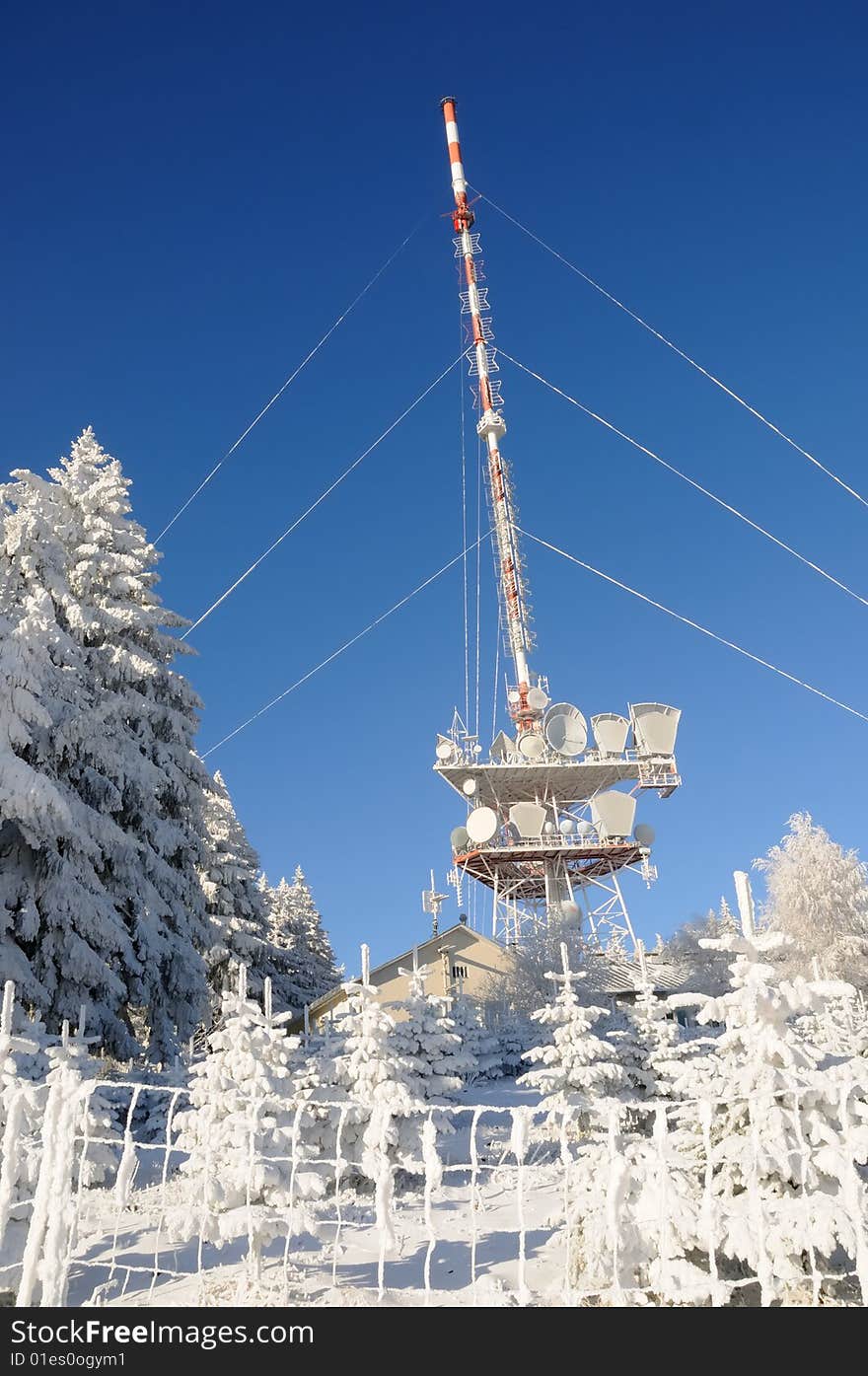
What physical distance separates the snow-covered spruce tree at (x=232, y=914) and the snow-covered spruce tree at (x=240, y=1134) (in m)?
17.3

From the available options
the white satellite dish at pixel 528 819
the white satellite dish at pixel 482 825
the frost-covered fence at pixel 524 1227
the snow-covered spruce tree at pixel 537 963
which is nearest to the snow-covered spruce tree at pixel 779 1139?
the frost-covered fence at pixel 524 1227

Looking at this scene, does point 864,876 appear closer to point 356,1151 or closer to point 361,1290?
point 356,1151

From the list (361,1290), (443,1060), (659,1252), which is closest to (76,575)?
(443,1060)

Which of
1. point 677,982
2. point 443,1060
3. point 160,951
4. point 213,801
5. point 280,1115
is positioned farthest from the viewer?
point 677,982

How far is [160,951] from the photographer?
1962cm

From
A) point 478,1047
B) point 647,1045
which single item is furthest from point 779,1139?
point 478,1047

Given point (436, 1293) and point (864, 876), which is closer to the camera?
point (436, 1293)

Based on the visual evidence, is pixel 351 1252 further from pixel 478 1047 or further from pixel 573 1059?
pixel 478 1047

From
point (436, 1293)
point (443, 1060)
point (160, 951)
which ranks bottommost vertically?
point (436, 1293)

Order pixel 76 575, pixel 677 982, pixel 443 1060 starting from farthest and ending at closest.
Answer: pixel 677 982 < pixel 76 575 < pixel 443 1060

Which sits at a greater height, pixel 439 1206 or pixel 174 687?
pixel 174 687

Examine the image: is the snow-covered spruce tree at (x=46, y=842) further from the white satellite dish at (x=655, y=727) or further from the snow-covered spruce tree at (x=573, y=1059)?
the white satellite dish at (x=655, y=727)

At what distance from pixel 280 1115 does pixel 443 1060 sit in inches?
172

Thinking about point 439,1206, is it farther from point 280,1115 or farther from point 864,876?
point 864,876
